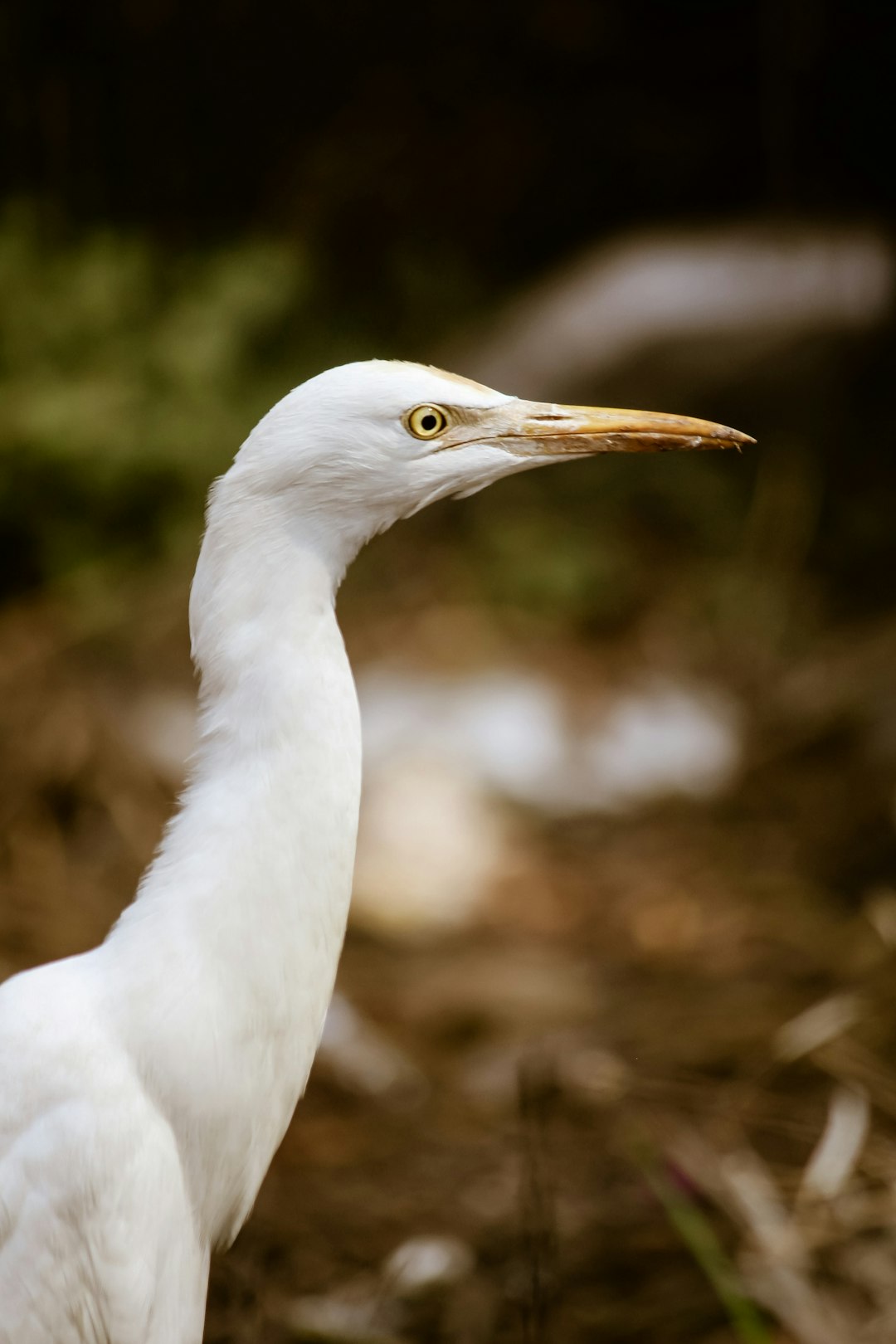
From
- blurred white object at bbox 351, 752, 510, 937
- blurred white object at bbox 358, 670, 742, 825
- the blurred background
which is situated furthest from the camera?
blurred white object at bbox 358, 670, 742, 825

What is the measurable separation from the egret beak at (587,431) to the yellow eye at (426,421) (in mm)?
48

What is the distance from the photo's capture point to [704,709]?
3344 millimetres

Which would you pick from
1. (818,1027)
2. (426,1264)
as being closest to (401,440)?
(426,1264)

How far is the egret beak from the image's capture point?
1.08m

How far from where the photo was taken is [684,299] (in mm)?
3600

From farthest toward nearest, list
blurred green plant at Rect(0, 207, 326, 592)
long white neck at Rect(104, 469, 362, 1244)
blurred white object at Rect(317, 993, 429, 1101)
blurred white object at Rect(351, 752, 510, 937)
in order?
1. blurred green plant at Rect(0, 207, 326, 592)
2. blurred white object at Rect(351, 752, 510, 937)
3. blurred white object at Rect(317, 993, 429, 1101)
4. long white neck at Rect(104, 469, 362, 1244)

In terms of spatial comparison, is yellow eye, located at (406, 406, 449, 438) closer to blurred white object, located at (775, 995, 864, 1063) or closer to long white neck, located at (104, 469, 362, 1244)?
long white neck, located at (104, 469, 362, 1244)

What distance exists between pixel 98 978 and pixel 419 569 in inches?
107

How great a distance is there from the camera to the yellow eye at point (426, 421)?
1034 millimetres

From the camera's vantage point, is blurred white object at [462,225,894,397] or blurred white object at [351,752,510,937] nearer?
blurred white object at [351,752,510,937]

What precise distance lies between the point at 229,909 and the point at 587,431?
20.2 inches

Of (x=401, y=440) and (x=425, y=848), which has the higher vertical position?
(x=401, y=440)

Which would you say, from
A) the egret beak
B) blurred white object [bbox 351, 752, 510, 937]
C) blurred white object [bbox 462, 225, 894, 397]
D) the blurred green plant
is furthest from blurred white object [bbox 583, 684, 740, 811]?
the egret beak

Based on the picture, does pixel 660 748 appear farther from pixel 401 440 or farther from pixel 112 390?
pixel 401 440
